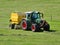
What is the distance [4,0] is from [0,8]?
21.9ft

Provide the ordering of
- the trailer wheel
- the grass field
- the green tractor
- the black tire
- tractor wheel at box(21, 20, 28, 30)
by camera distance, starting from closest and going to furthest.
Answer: the grass field < the black tire < the green tractor < tractor wheel at box(21, 20, 28, 30) < the trailer wheel

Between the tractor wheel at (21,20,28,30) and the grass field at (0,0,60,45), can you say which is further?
the tractor wheel at (21,20,28,30)

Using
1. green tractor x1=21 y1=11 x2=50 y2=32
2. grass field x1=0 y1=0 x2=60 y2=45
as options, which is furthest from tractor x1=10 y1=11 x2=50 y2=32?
grass field x1=0 y1=0 x2=60 y2=45

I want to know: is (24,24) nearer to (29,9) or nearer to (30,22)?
(30,22)

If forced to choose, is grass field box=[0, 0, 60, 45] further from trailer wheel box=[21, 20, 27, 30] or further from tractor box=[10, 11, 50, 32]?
trailer wheel box=[21, 20, 27, 30]

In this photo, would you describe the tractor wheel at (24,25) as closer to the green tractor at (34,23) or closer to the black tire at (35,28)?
the green tractor at (34,23)

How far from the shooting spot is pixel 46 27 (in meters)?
30.9

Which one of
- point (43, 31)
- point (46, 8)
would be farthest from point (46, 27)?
point (46, 8)

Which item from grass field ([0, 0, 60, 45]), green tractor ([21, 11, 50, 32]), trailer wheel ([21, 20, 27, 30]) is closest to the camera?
grass field ([0, 0, 60, 45])

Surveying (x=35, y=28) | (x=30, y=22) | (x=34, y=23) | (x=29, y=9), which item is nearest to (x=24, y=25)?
(x=30, y=22)

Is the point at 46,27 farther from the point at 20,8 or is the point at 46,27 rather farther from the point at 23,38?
the point at 20,8

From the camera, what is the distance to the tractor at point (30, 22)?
30688 mm

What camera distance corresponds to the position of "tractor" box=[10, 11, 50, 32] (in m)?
30.7

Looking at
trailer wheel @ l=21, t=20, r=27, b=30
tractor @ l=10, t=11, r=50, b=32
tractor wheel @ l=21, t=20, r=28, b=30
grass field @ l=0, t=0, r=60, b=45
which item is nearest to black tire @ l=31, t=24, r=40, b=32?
tractor @ l=10, t=11, r=50, b=32
